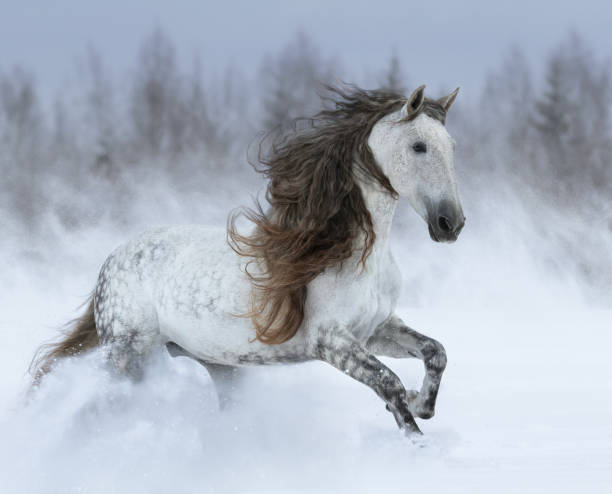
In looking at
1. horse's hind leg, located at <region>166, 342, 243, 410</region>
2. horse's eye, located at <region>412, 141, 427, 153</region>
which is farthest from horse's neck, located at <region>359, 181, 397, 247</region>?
horse's hind leg, located at <region>166, 342, 243, 410</region>

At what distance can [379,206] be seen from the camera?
11.0 ft

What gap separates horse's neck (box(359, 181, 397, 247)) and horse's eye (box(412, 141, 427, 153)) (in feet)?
0.86

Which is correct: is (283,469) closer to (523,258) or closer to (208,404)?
(208,404)

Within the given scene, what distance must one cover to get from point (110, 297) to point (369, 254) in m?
1.44

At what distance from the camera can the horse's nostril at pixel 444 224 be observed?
3.01 m

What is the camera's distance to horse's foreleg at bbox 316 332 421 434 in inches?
122

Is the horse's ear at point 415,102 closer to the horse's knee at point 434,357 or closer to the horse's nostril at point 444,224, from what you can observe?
the horse's nostril at point 444,224

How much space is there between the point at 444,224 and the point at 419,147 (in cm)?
34

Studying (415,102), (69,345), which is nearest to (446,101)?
(415,102)

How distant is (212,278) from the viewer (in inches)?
141

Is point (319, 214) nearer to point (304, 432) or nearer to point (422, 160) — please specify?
point (422, 160)

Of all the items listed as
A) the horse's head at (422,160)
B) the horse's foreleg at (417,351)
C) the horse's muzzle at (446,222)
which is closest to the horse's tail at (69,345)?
the horse's foreleg at (417,351)

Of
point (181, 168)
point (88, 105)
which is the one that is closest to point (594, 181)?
point (181, 168)

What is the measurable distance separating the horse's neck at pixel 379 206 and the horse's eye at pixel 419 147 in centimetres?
26
